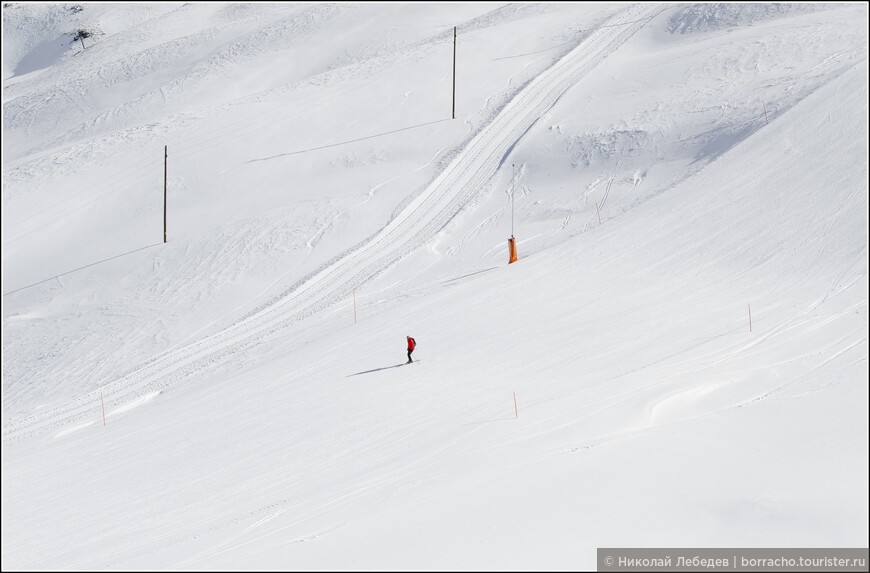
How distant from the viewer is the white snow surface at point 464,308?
51.2 ft

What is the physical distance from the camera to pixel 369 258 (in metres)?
37.0

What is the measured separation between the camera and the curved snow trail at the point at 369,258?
98.3ft

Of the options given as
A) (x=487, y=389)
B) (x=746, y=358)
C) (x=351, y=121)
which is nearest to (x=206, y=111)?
(x=351, y=121)

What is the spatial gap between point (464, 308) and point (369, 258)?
28.9ft

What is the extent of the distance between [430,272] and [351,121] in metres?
19.7

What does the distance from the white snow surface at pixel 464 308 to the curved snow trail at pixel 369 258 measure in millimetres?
190

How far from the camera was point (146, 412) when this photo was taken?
2712 cm

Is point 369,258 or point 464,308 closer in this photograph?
point 464,308

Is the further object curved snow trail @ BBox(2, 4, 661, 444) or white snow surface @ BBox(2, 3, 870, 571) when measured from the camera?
curved snow trail @ BBox(2, 4, 661, 444)

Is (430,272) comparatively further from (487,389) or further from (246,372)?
(487,389)

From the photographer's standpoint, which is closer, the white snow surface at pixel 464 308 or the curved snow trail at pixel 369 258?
the white snow surface at pixel 464 308

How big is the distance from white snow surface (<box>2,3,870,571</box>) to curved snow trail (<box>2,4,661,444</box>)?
19cm

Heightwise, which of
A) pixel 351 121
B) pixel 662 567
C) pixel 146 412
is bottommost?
pixel 662 567

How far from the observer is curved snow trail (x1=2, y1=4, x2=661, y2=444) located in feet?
98.3
